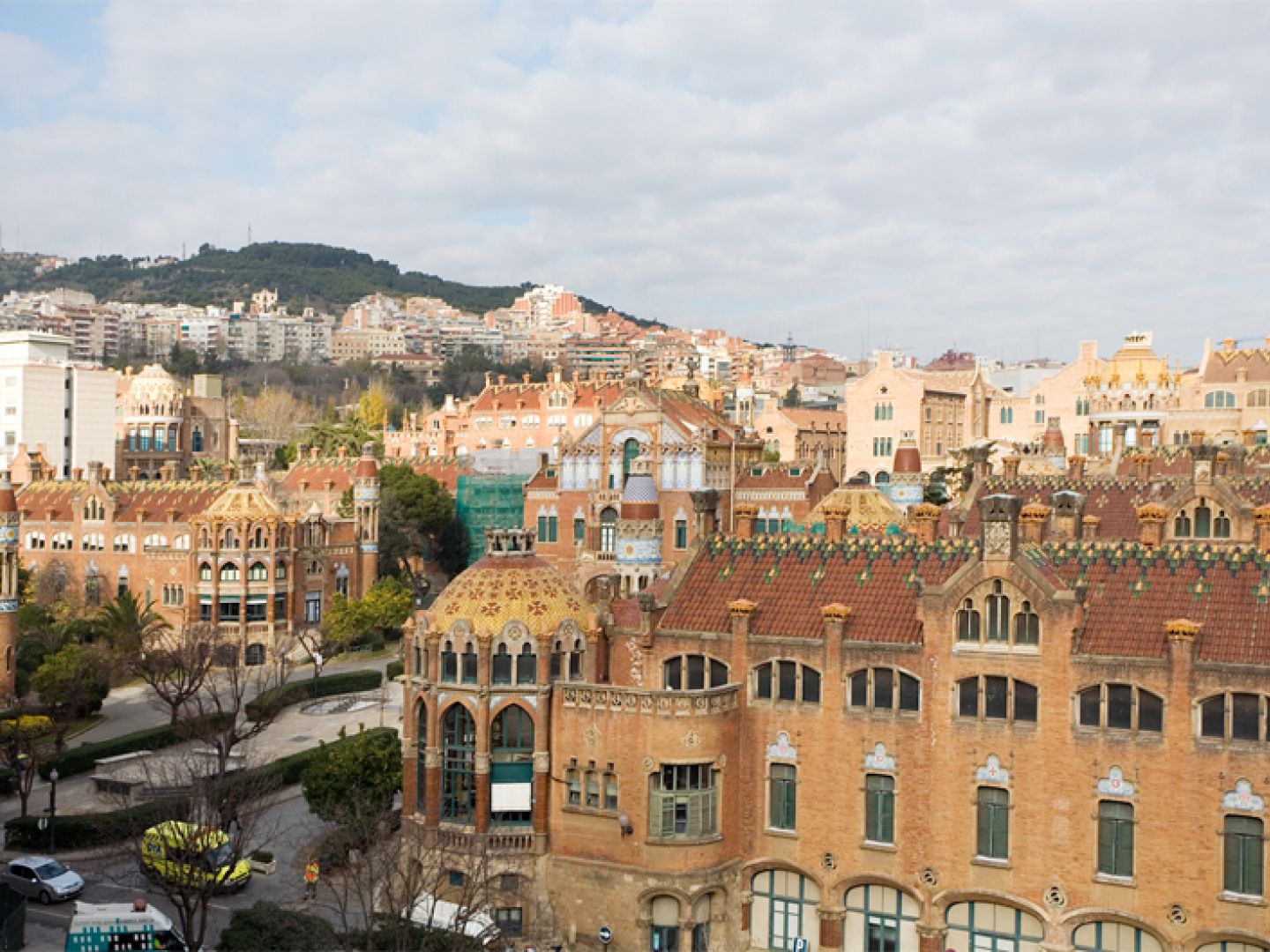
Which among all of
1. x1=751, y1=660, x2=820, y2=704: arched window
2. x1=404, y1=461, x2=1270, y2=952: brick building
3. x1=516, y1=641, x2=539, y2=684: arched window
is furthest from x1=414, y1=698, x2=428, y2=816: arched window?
x1=751, y1=660, x2=820, y2=704: arched window

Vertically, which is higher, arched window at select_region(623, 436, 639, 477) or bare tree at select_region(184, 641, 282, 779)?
arched window at select_region(623, 436, 639, 477)

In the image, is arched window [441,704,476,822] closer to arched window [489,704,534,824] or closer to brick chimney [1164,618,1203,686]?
arched window [489,704,534,824]

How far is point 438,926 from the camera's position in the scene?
140ft

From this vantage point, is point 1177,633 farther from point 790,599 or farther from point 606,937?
point 606,937

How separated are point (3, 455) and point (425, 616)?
8870cm

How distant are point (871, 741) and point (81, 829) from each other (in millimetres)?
31679

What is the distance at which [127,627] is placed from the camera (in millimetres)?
82875

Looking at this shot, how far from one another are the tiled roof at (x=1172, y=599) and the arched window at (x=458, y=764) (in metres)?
19.2

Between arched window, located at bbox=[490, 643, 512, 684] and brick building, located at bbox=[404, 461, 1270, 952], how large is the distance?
0.07 m

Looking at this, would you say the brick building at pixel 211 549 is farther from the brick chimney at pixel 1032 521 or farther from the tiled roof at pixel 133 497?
the brick chimney at pixel 1032 521

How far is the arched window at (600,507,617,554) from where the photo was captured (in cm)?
8669

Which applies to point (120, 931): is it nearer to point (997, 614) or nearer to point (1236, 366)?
point (997, 614)

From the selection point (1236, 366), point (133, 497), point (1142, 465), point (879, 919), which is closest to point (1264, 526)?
point (879, 919)

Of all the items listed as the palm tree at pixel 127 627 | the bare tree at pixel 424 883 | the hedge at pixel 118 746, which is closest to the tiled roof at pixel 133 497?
the palm tree at pixel 127 627
